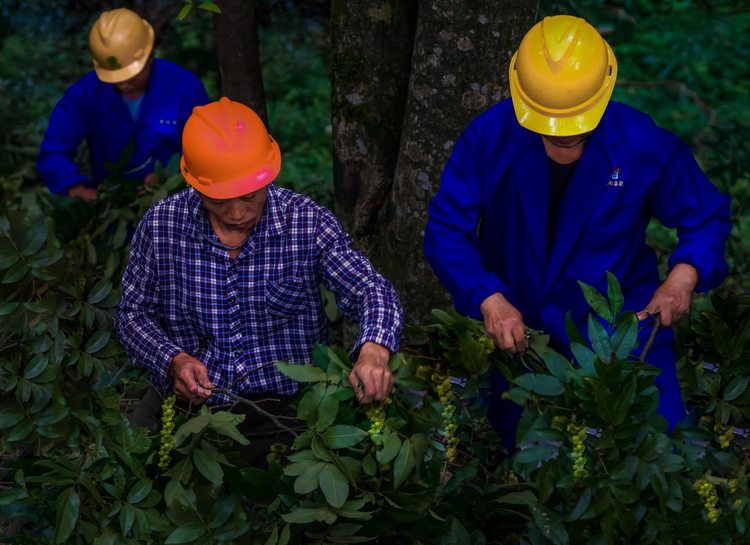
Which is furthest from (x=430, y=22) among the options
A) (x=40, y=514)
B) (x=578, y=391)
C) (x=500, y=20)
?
(x=40, y=514)

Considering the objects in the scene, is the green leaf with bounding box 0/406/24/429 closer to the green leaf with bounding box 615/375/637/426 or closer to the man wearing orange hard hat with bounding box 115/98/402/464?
the man wearing orange hard hat with bounding box 115/98/402/464

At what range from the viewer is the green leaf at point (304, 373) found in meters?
2.35

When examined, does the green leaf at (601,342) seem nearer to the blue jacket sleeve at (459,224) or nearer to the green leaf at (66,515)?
the blue jacket sleeve at (459,224)

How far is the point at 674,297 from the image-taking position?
2.70 meters

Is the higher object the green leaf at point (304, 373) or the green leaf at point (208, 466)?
the green leaf at point (304, 373)

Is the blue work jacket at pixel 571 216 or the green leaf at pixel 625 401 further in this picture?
the blue work jacket at pixel 571 216

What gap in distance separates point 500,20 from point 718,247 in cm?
124

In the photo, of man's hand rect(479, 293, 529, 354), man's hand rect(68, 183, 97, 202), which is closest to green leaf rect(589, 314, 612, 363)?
man's hand rect(479, 293, 529, 354)

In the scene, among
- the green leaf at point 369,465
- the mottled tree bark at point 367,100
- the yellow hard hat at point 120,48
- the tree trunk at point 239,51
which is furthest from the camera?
the yellow hard hat at point 120,48

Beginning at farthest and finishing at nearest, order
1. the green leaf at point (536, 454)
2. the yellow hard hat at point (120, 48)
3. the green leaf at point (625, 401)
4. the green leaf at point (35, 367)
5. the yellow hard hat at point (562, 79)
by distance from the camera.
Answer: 1. the yellow hard hat at point (120, 48)
2. the yellow hard hat at point (562, 79)
3. the green leaf at point (35, 367)
4. the green leaf at point (536, 454)
5. the green leaf at point (625, 401)

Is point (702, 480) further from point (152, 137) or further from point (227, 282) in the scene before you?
point (152, 137)

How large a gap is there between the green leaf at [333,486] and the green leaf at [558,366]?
0.58m

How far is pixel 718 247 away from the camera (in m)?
2.84

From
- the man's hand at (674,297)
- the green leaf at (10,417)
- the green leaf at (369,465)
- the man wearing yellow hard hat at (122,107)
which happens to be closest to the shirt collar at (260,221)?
the green leaf at (10,417)
